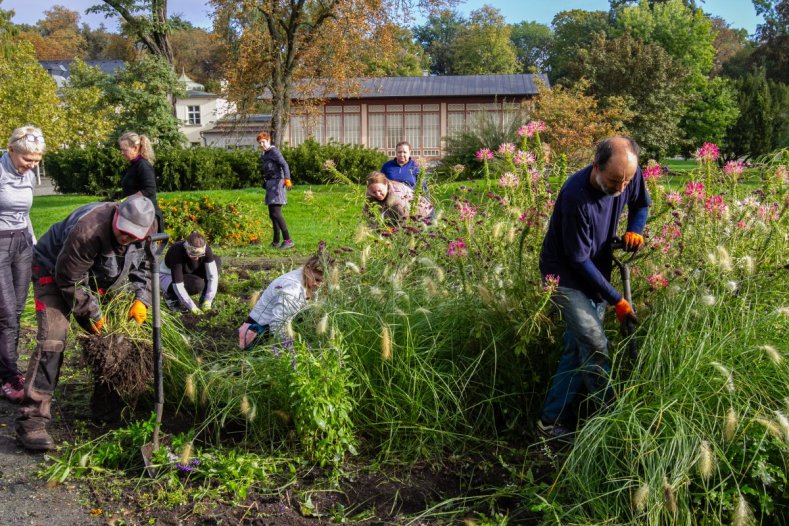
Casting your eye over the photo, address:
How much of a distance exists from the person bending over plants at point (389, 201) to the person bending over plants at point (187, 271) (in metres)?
1.85

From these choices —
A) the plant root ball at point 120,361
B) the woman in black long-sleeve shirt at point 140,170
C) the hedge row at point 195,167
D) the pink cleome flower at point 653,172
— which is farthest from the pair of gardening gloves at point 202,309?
the hedge row at point 195,167

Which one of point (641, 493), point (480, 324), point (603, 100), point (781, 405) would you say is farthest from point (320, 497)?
point (603, 100)

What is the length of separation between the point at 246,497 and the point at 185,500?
1.01ft

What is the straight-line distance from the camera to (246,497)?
392cm

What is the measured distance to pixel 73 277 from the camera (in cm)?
441

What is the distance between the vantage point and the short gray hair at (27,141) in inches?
196

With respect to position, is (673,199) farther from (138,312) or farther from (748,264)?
(138,312)

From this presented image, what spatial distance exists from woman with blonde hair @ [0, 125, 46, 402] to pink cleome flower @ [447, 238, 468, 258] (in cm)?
282

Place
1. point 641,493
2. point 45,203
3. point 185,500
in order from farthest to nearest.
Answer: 1. point 45,203
2. point 185,500
3. point 641,493

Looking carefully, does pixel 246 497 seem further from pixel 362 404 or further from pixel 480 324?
pixel 480 324

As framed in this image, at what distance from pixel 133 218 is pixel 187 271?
143 inches

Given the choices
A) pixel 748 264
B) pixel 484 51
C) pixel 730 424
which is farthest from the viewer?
pixel 484 51

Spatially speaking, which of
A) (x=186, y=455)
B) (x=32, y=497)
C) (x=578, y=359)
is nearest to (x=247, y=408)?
(x=186, y=455)

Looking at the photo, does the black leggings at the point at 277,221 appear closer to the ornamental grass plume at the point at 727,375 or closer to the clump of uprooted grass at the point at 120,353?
the clump of uprooted grass at the point at 120,353
